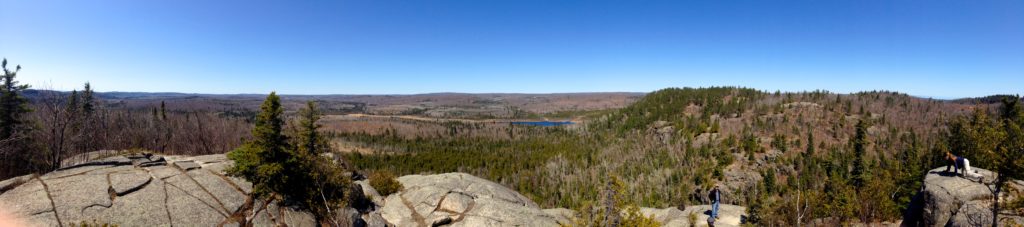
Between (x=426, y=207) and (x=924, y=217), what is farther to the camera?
(x=426, y=207)

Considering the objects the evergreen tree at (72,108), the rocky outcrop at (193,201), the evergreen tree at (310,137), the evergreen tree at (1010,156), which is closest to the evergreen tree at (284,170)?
the evergreen tree at (310,137)

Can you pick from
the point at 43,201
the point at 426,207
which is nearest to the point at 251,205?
the point at 43,201

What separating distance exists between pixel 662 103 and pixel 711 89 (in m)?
15.8

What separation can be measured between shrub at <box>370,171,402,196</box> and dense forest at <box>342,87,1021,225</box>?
22.5 metres

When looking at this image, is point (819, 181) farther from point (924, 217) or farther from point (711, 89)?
point (711, 89)

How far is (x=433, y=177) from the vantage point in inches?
1326

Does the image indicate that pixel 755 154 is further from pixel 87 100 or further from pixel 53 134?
pixel 87 100

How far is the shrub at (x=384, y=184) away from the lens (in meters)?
29.8

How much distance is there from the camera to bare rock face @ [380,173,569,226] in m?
25.0

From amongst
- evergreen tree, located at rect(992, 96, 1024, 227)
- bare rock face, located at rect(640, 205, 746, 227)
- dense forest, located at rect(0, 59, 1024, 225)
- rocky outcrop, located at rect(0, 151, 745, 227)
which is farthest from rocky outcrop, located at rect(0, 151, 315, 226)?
evergreen tree, located at rect(992, 96, 1024, 227)

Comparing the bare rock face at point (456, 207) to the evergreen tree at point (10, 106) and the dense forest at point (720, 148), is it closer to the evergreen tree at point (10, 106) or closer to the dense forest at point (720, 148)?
the dense forest at point (720, 148)

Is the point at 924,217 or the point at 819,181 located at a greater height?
the point at 924,217

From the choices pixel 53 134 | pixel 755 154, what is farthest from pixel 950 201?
pixel 755 154

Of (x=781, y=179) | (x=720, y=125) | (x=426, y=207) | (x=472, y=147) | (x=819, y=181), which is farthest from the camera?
(x=472, y=147)
